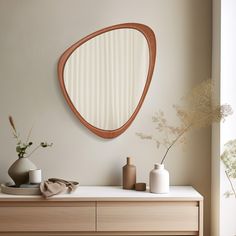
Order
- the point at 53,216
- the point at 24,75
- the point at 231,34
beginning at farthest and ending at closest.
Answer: the point at 24,75, the point at 231,34, the point at 53,216

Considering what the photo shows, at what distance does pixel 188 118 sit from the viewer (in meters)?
3.42

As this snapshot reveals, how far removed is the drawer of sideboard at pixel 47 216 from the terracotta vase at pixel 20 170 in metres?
0.25

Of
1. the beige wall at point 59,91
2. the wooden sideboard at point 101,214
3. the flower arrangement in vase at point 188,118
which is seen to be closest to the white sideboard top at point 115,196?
the wooden sideboard at point 101,214

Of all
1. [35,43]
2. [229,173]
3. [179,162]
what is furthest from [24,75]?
[229,173]

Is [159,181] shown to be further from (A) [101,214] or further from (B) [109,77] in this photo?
(B) [109,77]

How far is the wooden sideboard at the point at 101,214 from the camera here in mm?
3045

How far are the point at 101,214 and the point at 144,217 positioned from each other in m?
0.28

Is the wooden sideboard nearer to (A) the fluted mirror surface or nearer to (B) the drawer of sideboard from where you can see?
(B) the drawer of sideboard

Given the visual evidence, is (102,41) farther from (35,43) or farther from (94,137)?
(94,137)

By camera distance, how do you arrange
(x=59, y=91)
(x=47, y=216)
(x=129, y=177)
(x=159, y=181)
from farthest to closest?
(x=59, y=91), (x=129, y=177), (x=159, y=181), (x=47, y=216)

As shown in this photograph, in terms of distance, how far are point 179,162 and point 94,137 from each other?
0.67 meters

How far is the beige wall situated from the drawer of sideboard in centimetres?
49

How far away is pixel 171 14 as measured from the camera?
11.6 ft

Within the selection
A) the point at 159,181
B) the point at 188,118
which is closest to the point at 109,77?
the point at 188,118
